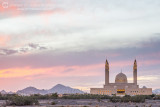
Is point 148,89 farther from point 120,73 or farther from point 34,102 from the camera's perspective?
point 34,102

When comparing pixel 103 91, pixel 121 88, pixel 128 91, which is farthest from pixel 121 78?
pixel 103 91

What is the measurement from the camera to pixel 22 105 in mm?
33656

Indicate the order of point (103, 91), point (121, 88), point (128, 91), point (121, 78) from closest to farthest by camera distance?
1. point (128, 91)
2. point (103, 91)
3. point (121, 88)
4. point (121, 78)

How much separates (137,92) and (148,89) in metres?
5.30

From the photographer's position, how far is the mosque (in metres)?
124

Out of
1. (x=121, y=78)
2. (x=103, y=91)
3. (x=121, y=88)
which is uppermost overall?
(x=121, y=78)

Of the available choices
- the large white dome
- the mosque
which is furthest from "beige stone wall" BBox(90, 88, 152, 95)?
the large white dome

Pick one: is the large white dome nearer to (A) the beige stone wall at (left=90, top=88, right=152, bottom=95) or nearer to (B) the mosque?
(B) the mosque

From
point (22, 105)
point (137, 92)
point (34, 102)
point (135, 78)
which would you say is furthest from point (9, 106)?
point (135, 78)

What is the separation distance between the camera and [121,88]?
128500 mm

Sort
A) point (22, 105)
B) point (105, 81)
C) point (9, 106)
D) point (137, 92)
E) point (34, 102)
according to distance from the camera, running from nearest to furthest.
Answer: point (9, 106) < point (22, 105) < point (34, 102) < point (137, 92) < point (105, 81)

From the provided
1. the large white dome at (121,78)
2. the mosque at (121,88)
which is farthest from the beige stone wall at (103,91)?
the large white dome at (121,78)

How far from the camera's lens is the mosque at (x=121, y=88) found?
124500 millimetres

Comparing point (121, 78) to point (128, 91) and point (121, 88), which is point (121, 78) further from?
point (128, 91)
